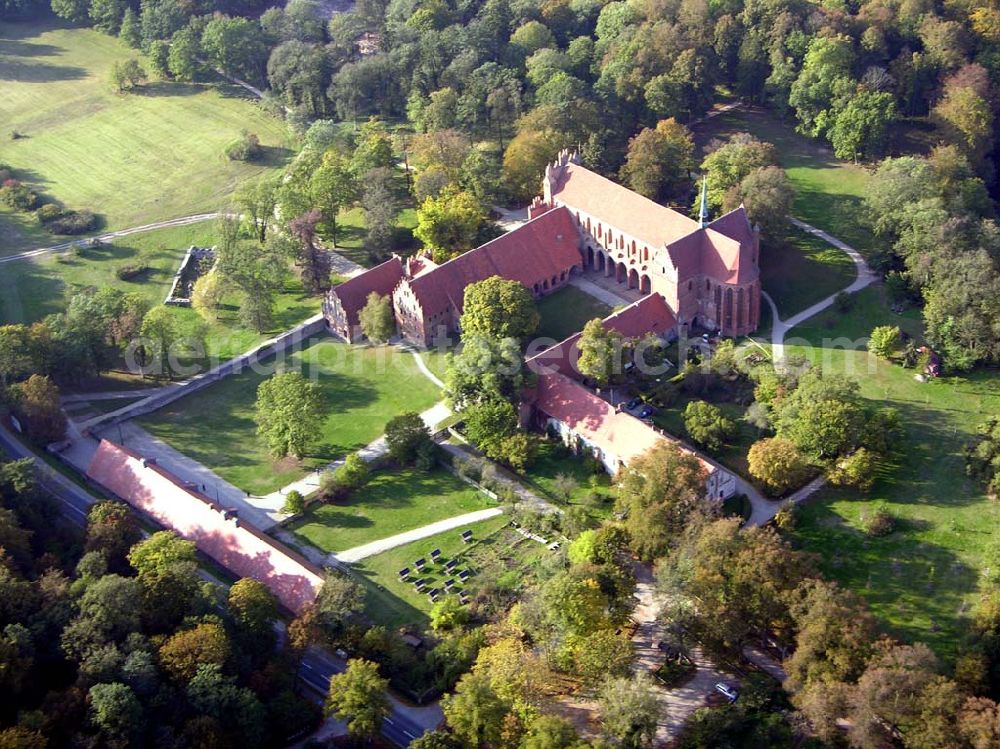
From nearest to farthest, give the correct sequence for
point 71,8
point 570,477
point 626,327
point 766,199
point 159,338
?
1. point 570,477
2. point 626,327
3. point 159,338
4. point 766,199
5. point 71,8

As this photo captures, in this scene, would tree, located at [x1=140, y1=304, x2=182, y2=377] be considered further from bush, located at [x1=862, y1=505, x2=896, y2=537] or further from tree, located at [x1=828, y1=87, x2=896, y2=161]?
tree, located at [x1=828, y1=87, x2=896, y2=161]

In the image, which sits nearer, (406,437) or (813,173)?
(406,437)

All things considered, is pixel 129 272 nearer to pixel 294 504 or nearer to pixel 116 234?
pixel 116 234

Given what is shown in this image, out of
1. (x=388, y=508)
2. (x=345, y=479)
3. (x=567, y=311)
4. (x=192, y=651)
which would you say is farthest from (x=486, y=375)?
(x=192, y=651)

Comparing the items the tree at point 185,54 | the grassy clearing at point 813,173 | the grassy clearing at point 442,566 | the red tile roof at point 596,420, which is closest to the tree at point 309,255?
the red tile roof at point 596,420

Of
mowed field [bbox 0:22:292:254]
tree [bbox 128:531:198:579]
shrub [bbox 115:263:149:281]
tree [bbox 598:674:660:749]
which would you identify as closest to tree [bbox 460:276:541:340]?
tree [bbox 128:531:198:579]

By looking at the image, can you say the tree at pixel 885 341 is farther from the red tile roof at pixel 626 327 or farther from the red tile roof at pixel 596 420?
the red tile roof at pixel 596 420
